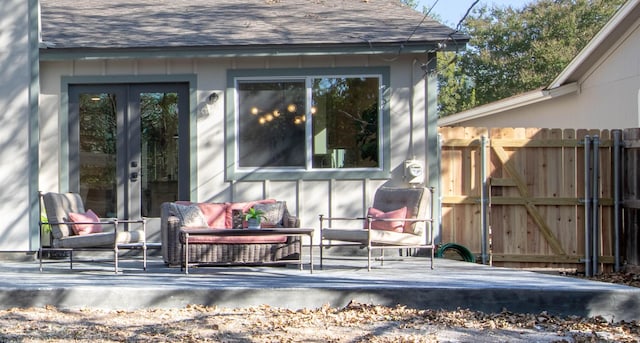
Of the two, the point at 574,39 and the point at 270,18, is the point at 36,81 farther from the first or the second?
the point at 574,39

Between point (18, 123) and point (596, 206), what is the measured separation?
6.64 metres

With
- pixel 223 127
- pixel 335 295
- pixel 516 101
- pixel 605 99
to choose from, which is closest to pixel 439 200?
pixel 223 127

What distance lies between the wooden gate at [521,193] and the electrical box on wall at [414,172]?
1.26ft

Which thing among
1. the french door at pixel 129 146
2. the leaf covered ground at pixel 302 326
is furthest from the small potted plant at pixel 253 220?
the french door at pixel 129 146

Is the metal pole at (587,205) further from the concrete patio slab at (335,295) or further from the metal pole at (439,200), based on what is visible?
the concrete patio slab at (335,295)

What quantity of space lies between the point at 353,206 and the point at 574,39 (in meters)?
22.4

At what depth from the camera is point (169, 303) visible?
626cm

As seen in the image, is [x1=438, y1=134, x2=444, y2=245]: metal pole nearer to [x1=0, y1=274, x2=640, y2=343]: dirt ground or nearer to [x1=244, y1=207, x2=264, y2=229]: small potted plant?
[x1=244, y1=207, x2=264, y2=229]: small potted plant

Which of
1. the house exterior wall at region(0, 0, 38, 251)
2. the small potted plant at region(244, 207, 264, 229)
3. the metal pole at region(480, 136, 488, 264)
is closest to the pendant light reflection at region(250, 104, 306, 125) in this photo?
the metal pole at region(480, 136, 488, 264)

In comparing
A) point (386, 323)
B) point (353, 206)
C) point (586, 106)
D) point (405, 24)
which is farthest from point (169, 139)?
point (586, 106)

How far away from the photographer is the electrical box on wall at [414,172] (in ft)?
31.9

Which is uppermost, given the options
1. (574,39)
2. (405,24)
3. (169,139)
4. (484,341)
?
(574,39)

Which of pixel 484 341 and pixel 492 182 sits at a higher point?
pixel 492 182

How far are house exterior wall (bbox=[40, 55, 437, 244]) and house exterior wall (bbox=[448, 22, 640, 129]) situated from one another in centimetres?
470
